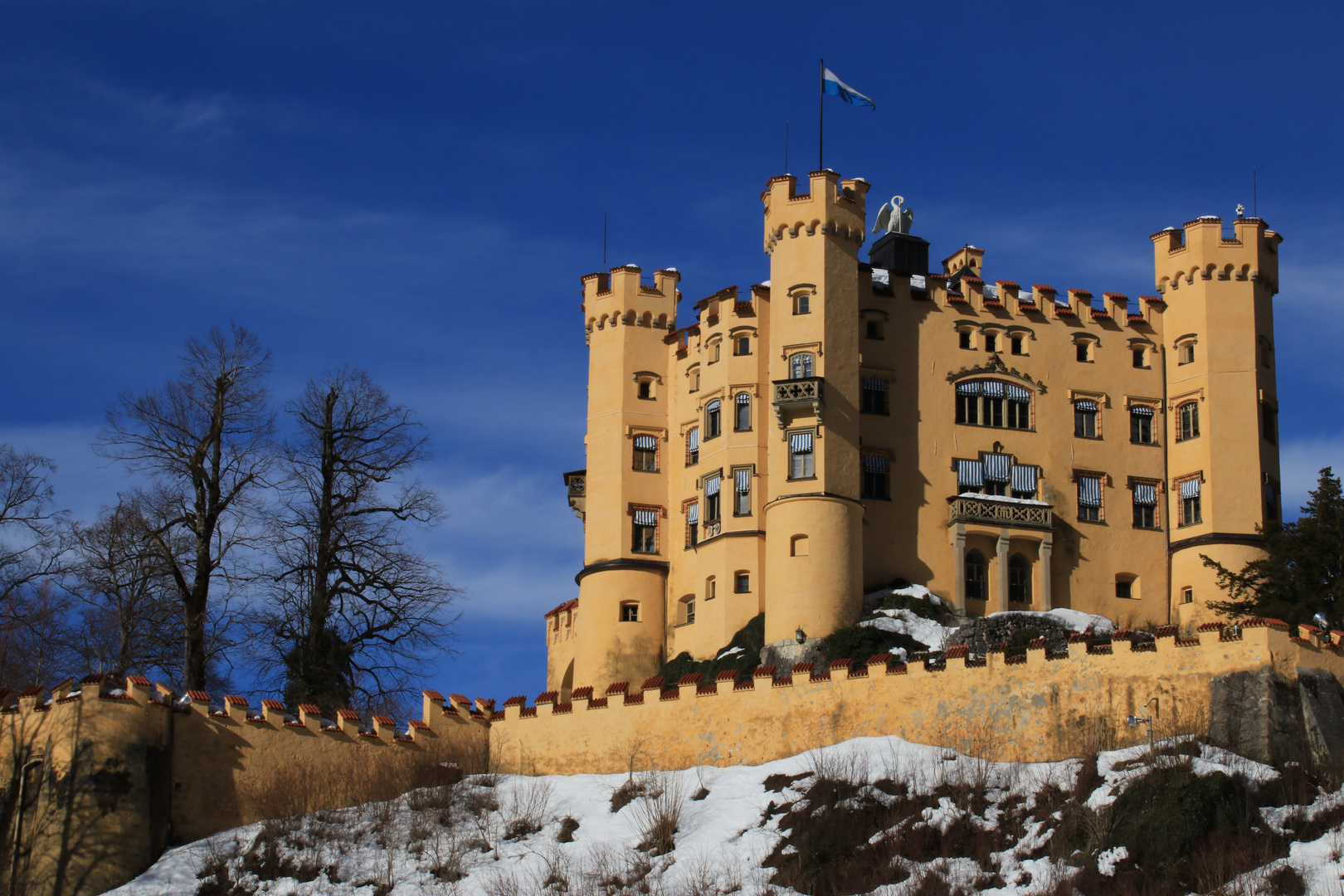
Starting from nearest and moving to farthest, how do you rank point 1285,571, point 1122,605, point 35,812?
point 35,812 < point 1285,571 < point 1122,605

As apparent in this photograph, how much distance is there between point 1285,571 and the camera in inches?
2072

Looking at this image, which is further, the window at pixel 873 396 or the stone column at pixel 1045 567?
the window at pixel 873 396

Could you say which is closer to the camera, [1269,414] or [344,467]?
[344,467]

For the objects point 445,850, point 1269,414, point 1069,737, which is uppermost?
point 1269,414

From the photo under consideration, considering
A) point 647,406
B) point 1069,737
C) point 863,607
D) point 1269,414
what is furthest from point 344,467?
point 1269,414

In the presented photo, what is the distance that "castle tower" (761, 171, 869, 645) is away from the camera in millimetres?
57344

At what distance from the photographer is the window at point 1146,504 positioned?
2488 inches

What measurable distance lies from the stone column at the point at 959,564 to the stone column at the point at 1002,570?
1097 mm

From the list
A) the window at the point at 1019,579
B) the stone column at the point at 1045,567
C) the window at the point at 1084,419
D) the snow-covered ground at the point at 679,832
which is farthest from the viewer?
the window at the point at 1084,419

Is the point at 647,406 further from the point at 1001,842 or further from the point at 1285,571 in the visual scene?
the point at 1001,842

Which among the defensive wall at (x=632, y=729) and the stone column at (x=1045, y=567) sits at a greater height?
the stone column at (x=1045, y=567)

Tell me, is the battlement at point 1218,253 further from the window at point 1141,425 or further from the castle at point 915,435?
the window at point 1141,425

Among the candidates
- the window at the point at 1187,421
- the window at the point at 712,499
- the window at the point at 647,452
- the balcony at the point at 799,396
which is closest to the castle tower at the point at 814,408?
the balcony at the point at 799,396

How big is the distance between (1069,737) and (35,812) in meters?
23.5
